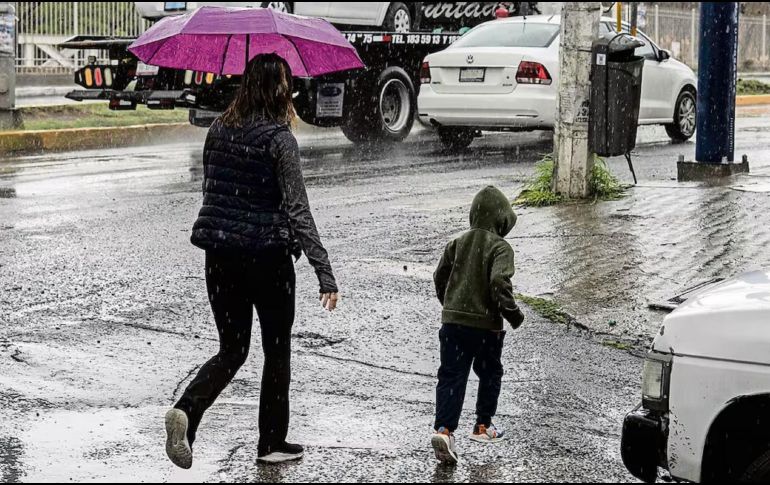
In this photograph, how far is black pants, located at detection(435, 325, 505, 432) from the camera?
5504 millimetres

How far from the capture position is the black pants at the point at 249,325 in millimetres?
5285

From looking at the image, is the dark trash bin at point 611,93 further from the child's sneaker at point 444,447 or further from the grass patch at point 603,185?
the child's sneaker at point 444,447

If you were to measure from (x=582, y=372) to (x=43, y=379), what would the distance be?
269 cm

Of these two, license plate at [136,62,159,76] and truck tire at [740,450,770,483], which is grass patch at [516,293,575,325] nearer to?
truck tire at [740,450,770,483]

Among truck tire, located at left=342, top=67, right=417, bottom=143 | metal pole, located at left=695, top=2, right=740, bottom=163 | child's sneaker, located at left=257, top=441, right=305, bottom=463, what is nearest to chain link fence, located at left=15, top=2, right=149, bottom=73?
truck tire, located at left=342, top=67, right=417, bottom=143

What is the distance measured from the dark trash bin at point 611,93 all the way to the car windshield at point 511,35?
3655 millimetres

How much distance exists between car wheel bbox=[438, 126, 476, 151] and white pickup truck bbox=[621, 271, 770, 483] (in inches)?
471

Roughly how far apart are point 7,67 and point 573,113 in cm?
845

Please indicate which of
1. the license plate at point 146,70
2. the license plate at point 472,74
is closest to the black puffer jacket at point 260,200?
the license plate at point 472,74

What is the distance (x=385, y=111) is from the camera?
1777cm

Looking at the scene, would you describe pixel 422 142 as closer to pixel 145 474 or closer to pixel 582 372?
pixel 582 372

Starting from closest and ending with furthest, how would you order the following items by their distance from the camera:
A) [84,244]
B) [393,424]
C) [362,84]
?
[393,424]
[84,244]
[362,84]

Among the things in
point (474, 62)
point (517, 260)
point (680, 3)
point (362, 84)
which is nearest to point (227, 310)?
point (517, 260)

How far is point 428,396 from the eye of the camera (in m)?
6.44
